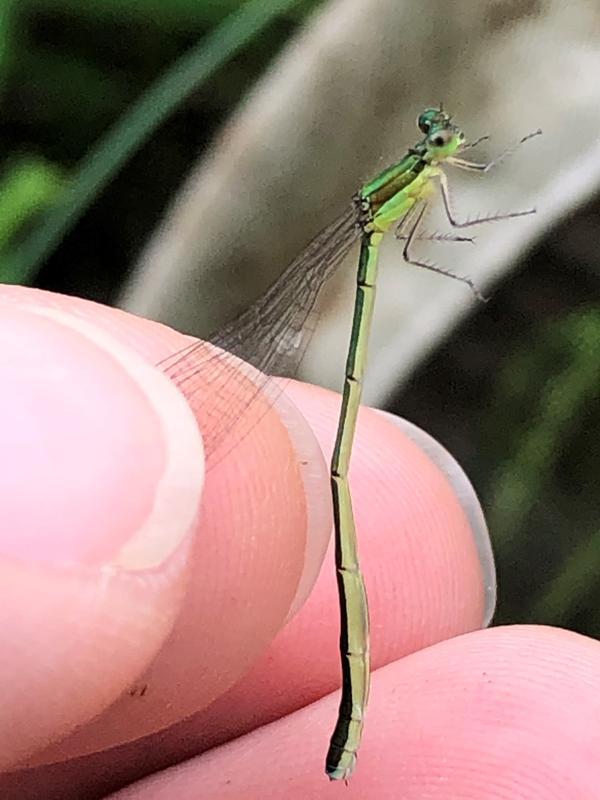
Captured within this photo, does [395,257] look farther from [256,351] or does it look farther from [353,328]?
[353,328]

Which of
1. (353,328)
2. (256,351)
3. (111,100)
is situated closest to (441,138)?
(353,328)

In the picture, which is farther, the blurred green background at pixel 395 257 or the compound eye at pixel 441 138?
the blurred green background at pixel 395 257

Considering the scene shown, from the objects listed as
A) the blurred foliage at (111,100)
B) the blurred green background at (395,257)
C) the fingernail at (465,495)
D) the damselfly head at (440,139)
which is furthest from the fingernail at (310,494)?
the blurred foliage at (111,100)

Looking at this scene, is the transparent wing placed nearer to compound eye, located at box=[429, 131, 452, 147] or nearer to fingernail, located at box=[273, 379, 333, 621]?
fingernail, located at box=[273, 379, 333, 621]

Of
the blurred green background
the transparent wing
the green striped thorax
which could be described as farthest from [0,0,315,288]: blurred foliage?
the green striped thorax

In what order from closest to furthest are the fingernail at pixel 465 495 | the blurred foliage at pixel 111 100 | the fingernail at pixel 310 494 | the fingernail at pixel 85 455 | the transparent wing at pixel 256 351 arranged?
1. the fingernail at pixel 85 455
2. the transparent wing at pixel 256 351
3. the fingernail at pixel 310 494
4. the fingernail at pixel 465 495
5. the blurred foliage at pixel 111 100

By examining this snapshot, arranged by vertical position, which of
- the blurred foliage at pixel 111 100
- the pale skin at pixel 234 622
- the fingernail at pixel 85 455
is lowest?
the pale skin at pixel 234 622

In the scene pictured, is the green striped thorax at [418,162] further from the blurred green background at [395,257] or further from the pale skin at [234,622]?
the blurred green background at [395,257]

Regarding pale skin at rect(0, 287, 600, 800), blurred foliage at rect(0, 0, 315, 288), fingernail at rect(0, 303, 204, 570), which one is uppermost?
blurred foliage at rect(0, 0, 315, 288)

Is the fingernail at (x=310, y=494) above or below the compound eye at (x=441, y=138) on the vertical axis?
below

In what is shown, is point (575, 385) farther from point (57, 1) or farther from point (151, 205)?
point (57, 1)
